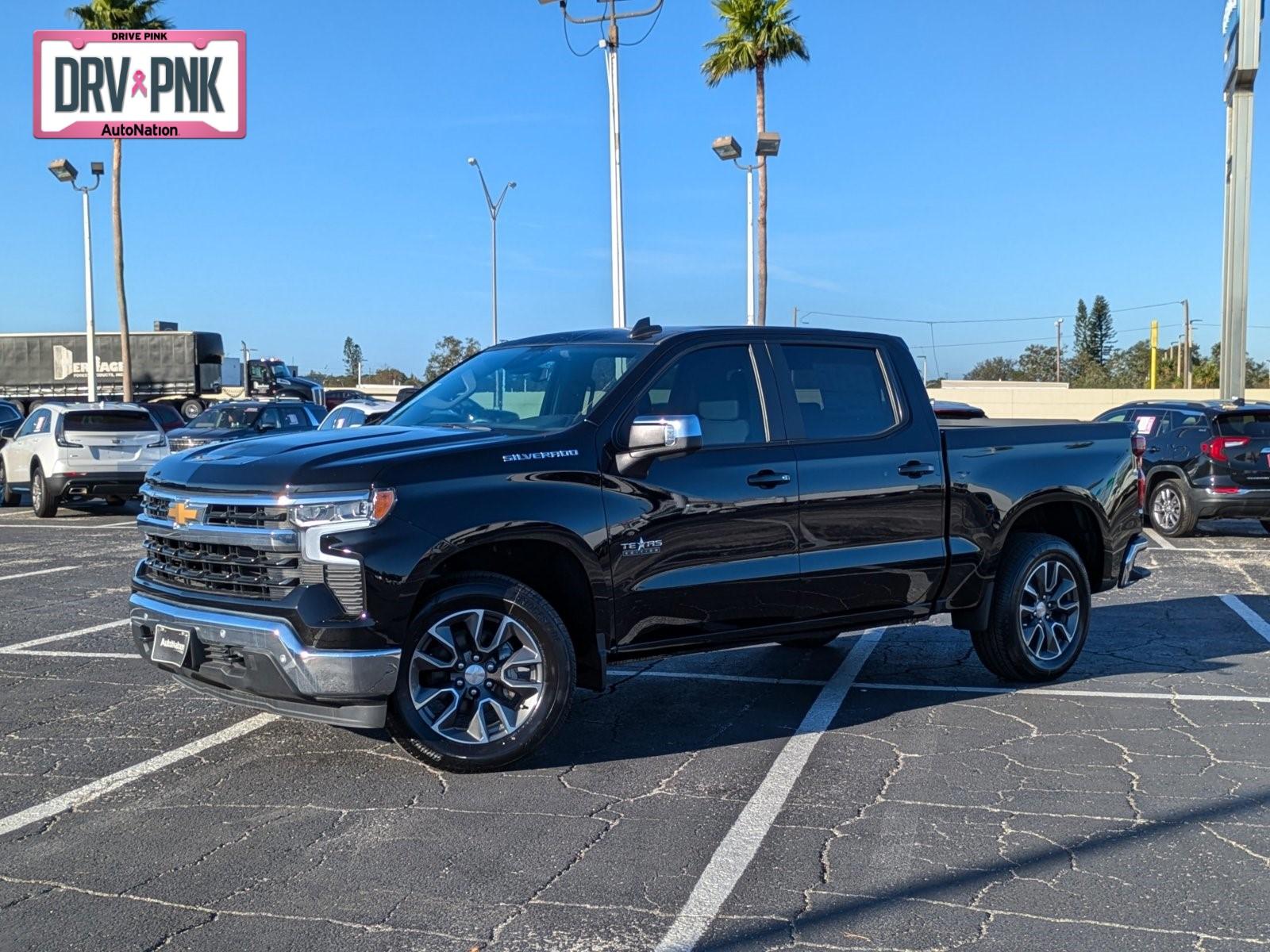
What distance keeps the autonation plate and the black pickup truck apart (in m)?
22.5

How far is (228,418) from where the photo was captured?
2316cm

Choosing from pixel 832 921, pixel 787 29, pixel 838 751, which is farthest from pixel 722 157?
pixel 832 921

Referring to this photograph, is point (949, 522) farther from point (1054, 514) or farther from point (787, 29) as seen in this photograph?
point (787, 29)

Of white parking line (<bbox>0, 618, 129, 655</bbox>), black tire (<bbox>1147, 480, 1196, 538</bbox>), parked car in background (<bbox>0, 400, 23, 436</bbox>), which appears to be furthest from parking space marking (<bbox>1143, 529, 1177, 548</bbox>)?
parked car in background (<bbox>0, 400, 23, 436</bbox>)

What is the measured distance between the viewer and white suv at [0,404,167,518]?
749 inches

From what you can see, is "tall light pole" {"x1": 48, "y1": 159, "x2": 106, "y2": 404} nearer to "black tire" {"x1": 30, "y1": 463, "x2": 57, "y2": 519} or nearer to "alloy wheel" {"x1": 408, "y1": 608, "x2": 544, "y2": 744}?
"black tire" {"x1": 30, "y1": 463, "x2": 57, "y2": 519}

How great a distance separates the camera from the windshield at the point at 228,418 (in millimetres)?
22875

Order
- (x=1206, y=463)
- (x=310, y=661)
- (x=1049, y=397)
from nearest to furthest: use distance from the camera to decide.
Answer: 1. (x=310, y=661)
2. (x=1206, y=463)
3. (x=1049, y=397)

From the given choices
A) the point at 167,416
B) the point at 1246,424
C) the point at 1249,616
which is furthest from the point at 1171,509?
the point at 167,416

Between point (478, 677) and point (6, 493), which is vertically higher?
point (478, 677)

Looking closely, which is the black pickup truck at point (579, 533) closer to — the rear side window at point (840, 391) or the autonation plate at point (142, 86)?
the rear side window at point (840, 391)

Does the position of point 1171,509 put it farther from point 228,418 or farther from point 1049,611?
point 228,418

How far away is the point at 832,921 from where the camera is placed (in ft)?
13.2

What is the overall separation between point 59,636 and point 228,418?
48.3 ft
